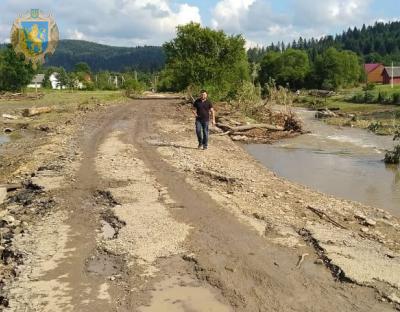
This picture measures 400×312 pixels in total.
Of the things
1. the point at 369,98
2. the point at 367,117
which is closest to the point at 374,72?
the point at 369,98

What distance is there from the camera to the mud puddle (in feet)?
17.7

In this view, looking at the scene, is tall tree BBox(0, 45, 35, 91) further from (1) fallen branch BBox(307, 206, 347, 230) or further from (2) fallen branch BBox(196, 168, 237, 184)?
(1) fallen branch BBox(307, 206, 347, 230)

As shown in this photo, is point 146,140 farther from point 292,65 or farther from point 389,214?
point 292,65

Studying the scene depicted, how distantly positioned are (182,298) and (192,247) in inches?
57.7

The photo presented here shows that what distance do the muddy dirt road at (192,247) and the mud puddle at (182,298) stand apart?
0.01 m

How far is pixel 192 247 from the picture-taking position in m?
7.06

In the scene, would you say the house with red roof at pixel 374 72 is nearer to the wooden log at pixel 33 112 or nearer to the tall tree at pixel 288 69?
the tall tree at pixel 288 69

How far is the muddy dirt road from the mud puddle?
0.5 inches

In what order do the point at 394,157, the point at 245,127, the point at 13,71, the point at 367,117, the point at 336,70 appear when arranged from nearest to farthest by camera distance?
1. the point at 394,157
2. the point at 245,127
3. the point at 367,117
4. the point at 13,71
5. the point at 336,70

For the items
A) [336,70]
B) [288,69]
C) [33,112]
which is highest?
[288,69]

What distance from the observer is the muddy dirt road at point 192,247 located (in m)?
5.59

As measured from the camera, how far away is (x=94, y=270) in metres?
6.36

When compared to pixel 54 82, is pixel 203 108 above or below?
above

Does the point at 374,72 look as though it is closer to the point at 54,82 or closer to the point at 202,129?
the point at 54,82
